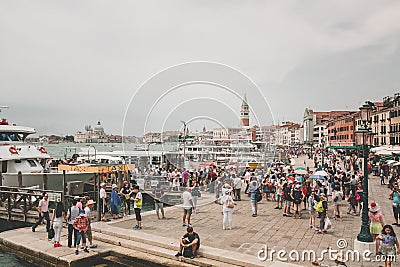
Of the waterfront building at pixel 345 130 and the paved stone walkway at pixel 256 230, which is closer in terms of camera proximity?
the paved stone walkway at pixel 256 230

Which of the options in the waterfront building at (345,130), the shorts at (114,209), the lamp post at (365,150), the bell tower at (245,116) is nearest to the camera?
the lamp post at (365,150)

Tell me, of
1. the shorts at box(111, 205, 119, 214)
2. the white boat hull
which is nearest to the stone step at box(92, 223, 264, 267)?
the shorts at box(111, 205, 119, 214)

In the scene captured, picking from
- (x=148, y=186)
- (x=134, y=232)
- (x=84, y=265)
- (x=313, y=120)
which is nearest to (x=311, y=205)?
(x=134, y=232)

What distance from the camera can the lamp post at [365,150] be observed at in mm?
10102

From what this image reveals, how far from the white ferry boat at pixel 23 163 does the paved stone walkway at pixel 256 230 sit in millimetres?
8786

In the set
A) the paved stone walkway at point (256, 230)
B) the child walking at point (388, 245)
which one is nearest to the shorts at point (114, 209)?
the paved stone walkway at point (256, 230)

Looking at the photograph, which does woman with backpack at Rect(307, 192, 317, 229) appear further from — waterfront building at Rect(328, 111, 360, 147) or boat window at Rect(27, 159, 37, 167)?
waterfront building at Rect(328, 111, 360, 147)

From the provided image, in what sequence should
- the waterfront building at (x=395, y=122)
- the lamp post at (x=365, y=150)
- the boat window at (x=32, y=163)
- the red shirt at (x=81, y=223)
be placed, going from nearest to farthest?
the lamp post at (x=365, y=150)
the red shirt at (x=81, y=223)
the boat window at (x=32, y=163)
the waterfront building at (x=395, y=122)

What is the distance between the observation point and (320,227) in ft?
40.9

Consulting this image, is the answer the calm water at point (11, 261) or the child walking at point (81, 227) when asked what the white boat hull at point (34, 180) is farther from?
the child walking at point (81, 227)

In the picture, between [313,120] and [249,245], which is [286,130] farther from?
[249,245]

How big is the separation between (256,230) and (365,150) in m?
4.73

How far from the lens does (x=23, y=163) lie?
912 inches

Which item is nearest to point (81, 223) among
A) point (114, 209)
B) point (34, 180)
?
point (114, 209)
